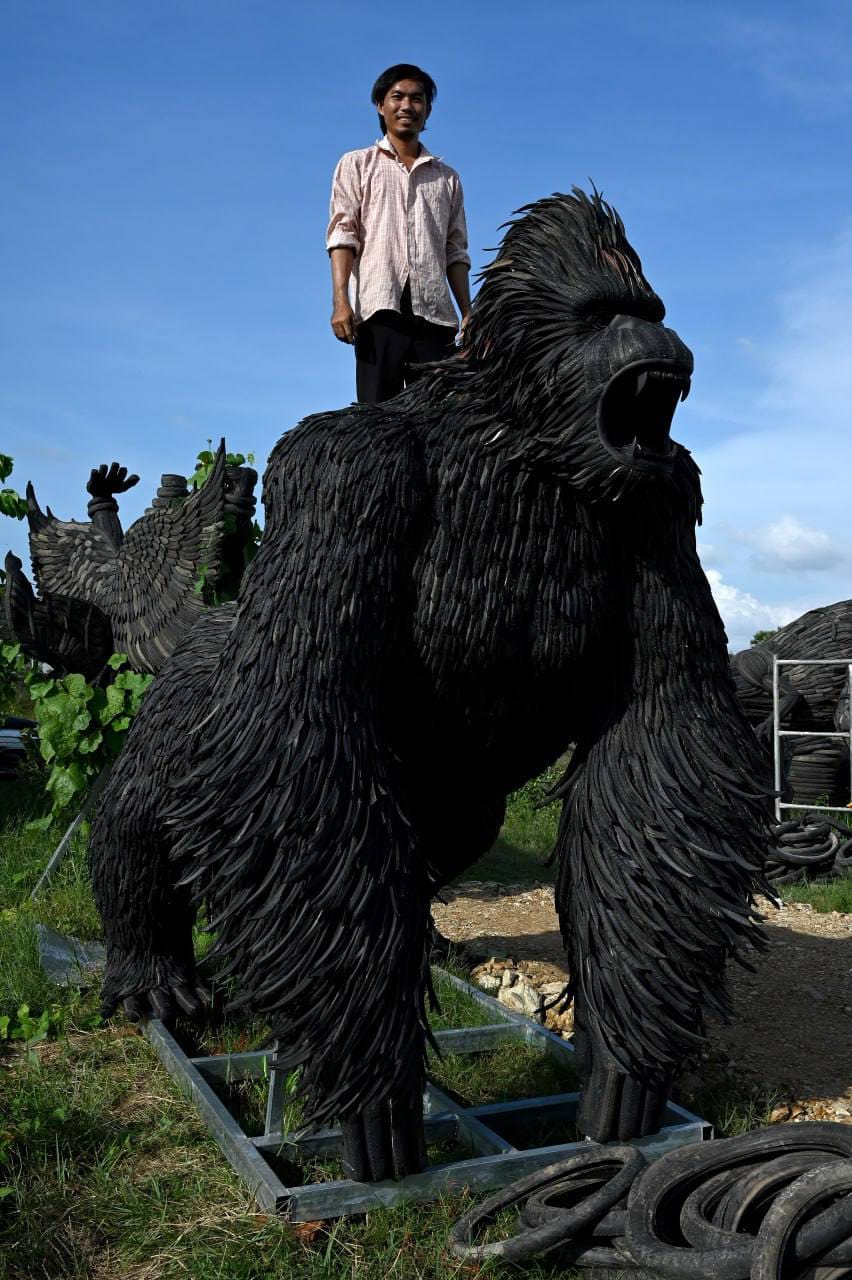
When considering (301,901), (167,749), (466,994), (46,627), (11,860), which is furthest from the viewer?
(11,860)

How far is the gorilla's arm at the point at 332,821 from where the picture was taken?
7.00ft

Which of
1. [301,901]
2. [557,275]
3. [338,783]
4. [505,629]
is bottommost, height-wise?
[301,901]

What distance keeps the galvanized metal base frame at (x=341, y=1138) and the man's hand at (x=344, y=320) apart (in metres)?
A: 1.85

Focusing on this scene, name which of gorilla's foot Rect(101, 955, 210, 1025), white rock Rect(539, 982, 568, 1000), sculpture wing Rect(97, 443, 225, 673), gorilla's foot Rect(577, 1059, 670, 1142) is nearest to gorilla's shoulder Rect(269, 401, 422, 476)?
gorilla's foot Rect(577, 1059, 670, 1142)

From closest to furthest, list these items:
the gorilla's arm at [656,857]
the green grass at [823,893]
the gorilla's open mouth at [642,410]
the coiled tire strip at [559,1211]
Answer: the coiled tire strip at [559,1211] → the gorilla's open mouth at [642,410] → the gorilla's arm at [656,857] → the green grass at [823,893]

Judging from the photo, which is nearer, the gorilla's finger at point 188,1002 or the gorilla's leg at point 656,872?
the gorilla's leg at point 656,872

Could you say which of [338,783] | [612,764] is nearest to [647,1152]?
[612,764]

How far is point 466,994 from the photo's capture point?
12.0 feet

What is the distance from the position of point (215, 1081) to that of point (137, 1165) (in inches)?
17.3

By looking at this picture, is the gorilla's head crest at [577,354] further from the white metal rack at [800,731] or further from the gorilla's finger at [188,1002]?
the white metal rack at [800,731]

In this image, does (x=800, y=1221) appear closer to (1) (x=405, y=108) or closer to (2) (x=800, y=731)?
(1) (x=405, y=108)

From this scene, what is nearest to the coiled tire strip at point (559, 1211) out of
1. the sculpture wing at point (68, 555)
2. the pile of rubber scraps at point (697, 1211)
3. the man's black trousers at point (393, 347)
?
the pile of rubber scraps at point (697, 1211)

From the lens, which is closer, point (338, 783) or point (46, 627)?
point (338, 783)

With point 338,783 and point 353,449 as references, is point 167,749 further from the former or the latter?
A: point 353,449
